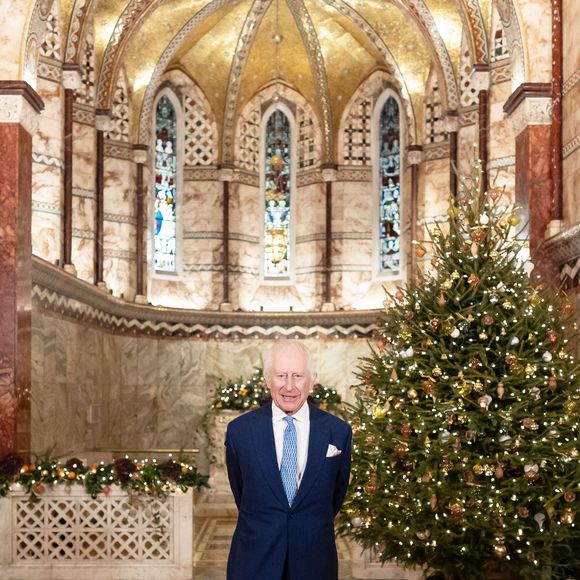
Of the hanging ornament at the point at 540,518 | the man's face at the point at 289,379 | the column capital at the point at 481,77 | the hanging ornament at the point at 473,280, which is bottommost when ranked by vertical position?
the hanging ornament at the point at 540,518

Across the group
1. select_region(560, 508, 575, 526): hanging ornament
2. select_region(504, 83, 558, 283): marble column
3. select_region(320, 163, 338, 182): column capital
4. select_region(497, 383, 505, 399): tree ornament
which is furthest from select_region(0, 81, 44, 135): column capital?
select_region(320, 163, 338, 182): column capital

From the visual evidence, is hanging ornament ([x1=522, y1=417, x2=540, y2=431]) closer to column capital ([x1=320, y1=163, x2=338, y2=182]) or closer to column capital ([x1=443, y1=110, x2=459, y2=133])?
column capital ([x1=443, y1=110, x2=459, y2=133])

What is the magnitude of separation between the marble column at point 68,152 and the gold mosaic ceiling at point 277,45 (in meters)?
1.08

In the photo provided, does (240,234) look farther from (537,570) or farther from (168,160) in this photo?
(537,570)

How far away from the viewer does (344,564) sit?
1059 cm

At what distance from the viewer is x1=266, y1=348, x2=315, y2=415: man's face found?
424 cm

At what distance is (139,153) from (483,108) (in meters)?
6.37

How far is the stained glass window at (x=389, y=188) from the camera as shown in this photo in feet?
62.8

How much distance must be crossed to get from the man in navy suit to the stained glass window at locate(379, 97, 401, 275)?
14745 mm

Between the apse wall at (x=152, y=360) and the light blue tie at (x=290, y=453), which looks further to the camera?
the apse wall at (x=152, y=360)

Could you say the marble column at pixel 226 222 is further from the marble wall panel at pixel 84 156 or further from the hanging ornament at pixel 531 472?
the hanging ornament at pixel 531 472

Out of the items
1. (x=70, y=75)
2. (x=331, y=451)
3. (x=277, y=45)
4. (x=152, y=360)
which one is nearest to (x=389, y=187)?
(x=277, y=45)

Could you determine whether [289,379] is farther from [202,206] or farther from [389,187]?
[389,187]

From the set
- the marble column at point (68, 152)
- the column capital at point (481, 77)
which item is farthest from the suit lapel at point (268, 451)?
the column capital at point (481, 77)
